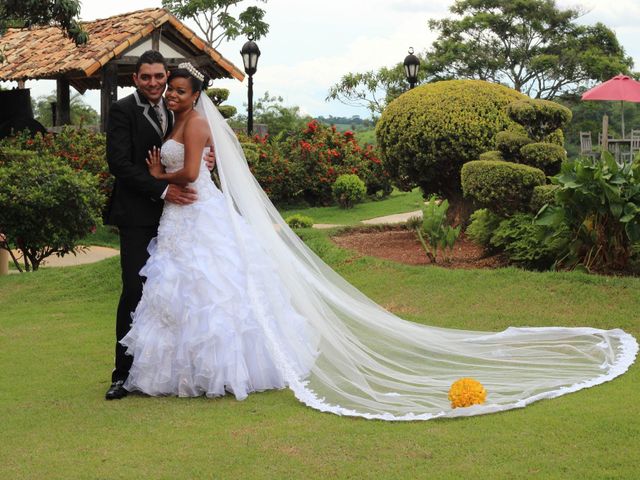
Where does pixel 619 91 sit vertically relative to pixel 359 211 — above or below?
above

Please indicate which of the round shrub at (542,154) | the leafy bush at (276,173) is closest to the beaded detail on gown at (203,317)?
the round shrub at (542,154)

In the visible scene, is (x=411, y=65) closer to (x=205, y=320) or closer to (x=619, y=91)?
(x=619, y=91)

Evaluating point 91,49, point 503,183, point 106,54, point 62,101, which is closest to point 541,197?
Result: point 503,183

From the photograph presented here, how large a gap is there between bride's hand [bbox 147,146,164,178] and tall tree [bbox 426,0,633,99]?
41.6m

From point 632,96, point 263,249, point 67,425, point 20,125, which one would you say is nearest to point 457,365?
point 263,249

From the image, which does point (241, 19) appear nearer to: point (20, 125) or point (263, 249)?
point (20, 125)

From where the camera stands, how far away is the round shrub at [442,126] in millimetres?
12922

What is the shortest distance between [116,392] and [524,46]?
1754 inches

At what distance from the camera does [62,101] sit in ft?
76.6

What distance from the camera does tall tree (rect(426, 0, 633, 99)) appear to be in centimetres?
4659

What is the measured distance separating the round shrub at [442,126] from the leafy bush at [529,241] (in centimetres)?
209

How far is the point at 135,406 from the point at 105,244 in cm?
1175

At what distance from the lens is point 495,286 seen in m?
9.69

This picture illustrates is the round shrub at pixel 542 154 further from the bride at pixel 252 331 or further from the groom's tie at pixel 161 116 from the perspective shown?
the groom's tie at pixel 161 116
